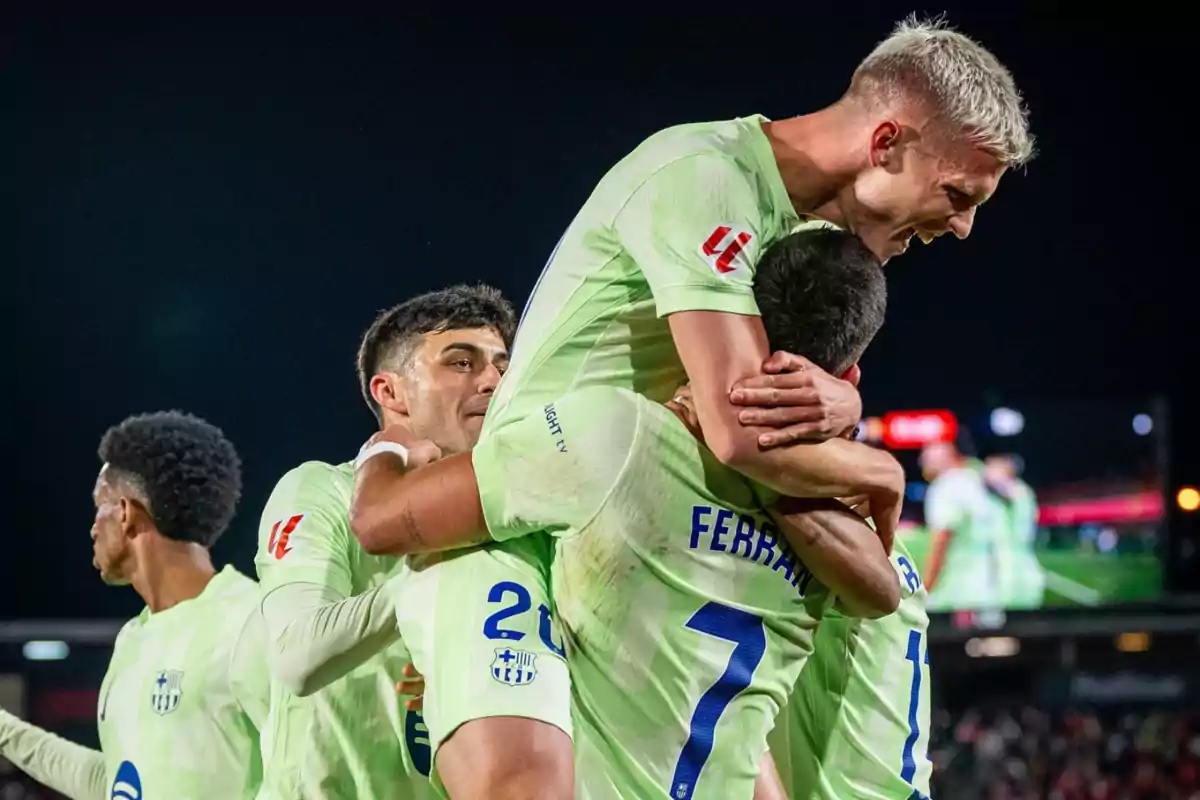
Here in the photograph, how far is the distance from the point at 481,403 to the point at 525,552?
914 millimetres

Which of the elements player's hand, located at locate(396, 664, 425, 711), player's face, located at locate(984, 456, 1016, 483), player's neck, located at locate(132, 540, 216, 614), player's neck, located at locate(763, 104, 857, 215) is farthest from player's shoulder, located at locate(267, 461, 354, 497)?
player's face, located at locate(984, 456, 1016, 483)

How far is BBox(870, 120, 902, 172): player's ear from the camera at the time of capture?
2.74 metres

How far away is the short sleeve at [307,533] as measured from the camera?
10.7ft

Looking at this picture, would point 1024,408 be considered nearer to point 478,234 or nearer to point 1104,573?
point 1104,573

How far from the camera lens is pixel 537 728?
2432 mm

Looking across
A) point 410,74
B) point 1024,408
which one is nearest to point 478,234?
point 410,74

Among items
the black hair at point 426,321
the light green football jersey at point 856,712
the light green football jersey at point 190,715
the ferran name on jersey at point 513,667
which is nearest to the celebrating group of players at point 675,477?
the ferran name on jersey at point 513,667

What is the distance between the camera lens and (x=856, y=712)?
3.33 metres

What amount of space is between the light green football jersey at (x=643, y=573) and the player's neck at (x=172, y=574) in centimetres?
212

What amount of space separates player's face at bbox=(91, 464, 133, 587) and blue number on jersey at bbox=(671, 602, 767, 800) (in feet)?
8.14

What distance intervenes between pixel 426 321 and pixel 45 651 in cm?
1245

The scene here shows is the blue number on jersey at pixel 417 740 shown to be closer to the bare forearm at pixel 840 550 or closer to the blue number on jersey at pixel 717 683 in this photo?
the blue number on jersey at pixel 717 683

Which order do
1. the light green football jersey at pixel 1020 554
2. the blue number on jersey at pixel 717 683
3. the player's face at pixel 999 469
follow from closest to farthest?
the blue number on jersey at pixel 717 683, the light green football jersey at pixel 1020 554, the player's face at pixel 999 469

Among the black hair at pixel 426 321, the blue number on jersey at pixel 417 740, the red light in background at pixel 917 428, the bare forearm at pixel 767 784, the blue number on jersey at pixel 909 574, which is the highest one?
the red light in background at pixel 917 428
